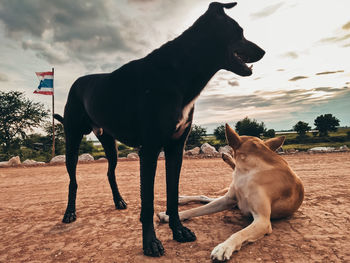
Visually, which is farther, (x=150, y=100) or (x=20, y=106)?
(x=20, y=106)

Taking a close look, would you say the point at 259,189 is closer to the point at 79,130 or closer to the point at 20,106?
the point at 79,130

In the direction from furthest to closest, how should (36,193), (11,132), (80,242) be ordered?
(11,132), (36,193), (80,242)

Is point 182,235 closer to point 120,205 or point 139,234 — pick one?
point 139,234

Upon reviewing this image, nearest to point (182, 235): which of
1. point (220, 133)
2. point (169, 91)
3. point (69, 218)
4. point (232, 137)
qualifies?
point (232, 137)

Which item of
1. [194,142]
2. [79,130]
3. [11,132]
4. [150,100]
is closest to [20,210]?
[79,130]

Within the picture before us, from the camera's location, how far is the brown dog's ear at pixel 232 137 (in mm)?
3129

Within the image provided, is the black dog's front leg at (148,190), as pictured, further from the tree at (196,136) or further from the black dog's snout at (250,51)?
the tree at (196,136)

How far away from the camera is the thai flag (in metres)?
16.7

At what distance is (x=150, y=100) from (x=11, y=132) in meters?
27.8

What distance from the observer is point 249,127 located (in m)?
24.4

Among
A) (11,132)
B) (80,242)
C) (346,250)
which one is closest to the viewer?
(346,250)

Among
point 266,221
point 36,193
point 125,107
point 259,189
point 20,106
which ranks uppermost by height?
point 20,106

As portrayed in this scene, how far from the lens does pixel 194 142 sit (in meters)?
21.9

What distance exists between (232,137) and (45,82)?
17.1 m
